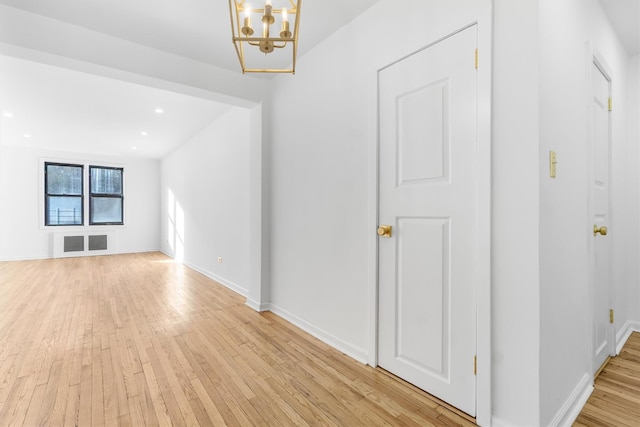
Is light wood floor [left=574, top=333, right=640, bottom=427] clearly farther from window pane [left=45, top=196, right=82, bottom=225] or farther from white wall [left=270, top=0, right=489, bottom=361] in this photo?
window pane [left=45, top=196, right=82, bottom=225]

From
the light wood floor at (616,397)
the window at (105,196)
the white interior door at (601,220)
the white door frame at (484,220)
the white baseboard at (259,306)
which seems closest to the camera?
the white door frame at (484,220)

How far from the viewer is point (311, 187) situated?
278 cm

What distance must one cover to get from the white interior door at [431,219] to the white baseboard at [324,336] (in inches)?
7.4

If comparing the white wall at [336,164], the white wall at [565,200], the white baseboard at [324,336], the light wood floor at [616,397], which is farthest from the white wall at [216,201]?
the light wood floor at [616,397]

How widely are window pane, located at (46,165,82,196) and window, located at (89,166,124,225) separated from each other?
0.89ft

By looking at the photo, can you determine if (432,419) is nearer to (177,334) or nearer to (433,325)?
(433,325)

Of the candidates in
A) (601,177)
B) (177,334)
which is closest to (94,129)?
(177,334)

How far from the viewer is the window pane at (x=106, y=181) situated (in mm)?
8070

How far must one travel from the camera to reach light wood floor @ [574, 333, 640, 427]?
A: 1588 mm

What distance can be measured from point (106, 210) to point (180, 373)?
8.01 m

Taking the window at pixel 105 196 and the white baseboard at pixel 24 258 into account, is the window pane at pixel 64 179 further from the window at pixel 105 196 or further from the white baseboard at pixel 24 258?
the white baseboard at pixel 24 258

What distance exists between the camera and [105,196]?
822 centimetres

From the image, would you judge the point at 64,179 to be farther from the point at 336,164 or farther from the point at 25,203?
the point at 336,164

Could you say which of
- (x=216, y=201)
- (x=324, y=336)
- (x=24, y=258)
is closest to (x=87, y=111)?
(x=216, y=201)
